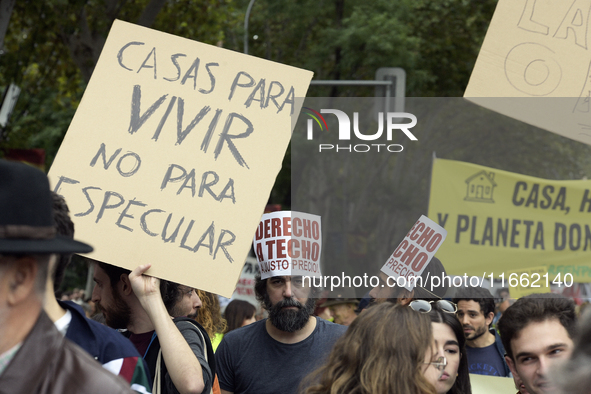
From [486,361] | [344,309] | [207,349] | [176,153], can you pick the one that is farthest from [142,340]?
[344,309]

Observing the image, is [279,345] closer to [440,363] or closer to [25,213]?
[440,363]

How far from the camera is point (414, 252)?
3.54 meters

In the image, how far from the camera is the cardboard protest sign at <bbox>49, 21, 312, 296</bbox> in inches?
113

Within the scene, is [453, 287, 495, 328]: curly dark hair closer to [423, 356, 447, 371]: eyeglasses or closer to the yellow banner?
the yellow banner

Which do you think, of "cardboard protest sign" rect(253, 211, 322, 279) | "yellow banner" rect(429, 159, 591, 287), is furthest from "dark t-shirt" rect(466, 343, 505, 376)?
"cardboard protest sign" rect(253, 211, 322, 279)

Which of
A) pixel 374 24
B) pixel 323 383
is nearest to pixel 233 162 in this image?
pixel 323 383

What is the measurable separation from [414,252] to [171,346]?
1452mm

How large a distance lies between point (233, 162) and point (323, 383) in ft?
3.47

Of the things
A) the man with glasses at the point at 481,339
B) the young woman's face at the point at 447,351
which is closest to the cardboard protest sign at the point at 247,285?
the man with glasses at the point at 481,339

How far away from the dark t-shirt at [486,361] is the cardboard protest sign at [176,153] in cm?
232

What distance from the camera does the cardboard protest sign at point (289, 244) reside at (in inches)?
142

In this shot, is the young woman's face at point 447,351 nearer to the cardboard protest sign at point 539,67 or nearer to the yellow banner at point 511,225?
the yellow banner at point 511,225

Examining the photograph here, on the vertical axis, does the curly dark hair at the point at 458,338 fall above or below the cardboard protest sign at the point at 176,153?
below

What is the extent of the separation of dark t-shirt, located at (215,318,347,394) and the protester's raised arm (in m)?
0.90
